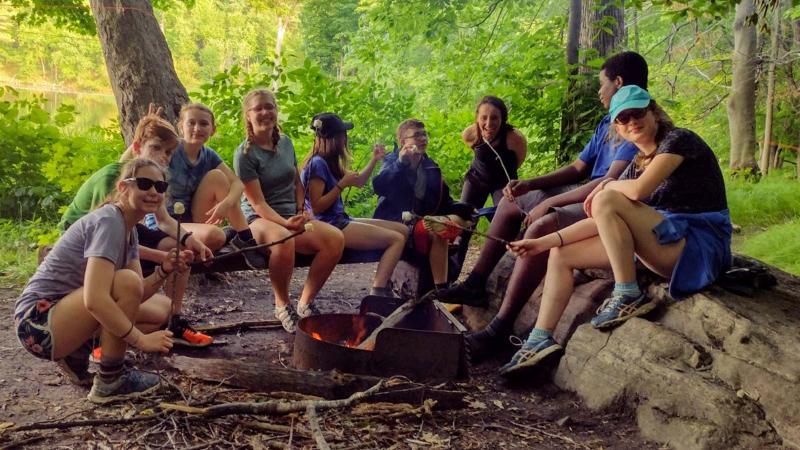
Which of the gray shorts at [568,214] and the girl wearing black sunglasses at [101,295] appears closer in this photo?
the girl wearing black sunglasses at [101,295]

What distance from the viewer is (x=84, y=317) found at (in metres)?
2.84

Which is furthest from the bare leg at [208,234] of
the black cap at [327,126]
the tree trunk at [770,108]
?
the tree trunk at [770,108]

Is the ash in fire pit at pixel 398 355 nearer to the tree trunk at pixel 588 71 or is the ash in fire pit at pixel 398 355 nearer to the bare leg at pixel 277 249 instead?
the bare leg at pixel 277 249

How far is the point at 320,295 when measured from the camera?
5.48 metres

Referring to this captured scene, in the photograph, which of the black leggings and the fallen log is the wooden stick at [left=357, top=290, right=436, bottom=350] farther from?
the black leggings

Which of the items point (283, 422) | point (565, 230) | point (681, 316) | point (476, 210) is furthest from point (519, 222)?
point (283, 422)

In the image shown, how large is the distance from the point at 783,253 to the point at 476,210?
335 centimetres

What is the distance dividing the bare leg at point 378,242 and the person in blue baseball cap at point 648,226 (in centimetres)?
128

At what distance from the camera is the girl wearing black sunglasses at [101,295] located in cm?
276

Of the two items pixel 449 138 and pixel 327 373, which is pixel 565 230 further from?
pixel 449 138

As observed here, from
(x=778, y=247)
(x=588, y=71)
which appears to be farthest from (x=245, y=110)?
(x=778, y=247)

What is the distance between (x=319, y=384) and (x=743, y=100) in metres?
10.2

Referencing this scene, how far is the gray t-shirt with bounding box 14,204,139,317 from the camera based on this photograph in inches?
112

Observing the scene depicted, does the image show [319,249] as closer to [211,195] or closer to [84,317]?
[211,195]
